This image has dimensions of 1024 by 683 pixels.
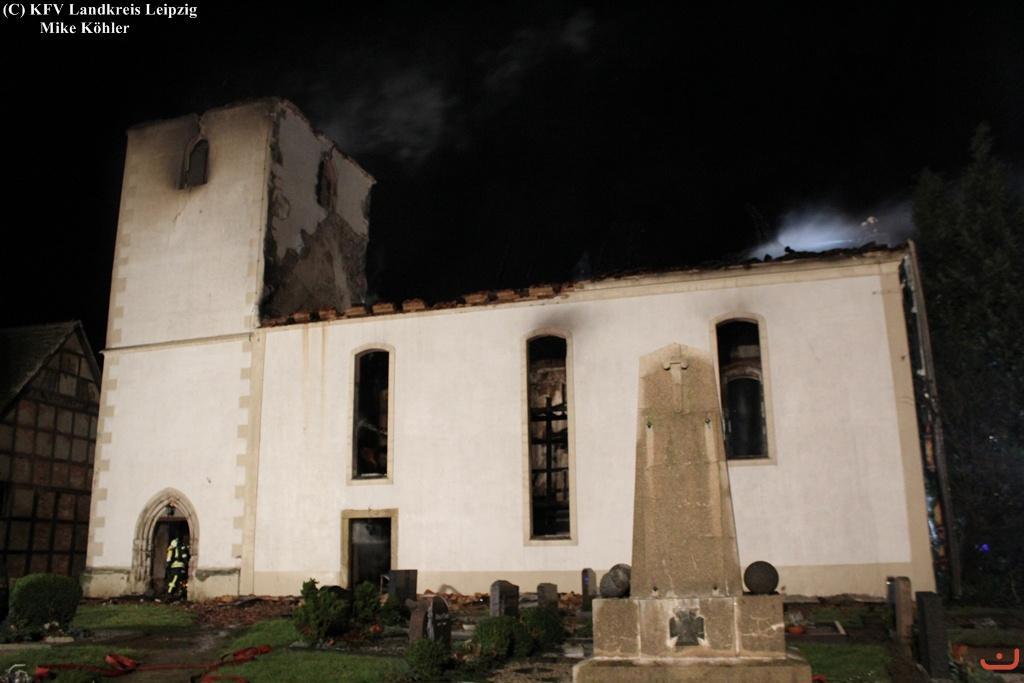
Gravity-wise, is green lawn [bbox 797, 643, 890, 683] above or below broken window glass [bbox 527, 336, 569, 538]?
below

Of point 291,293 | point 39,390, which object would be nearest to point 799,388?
point 291,293

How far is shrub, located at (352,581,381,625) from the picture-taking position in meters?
12.5

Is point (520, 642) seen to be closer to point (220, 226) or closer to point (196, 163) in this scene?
point (220, 226)

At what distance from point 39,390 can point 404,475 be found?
11.3 metres

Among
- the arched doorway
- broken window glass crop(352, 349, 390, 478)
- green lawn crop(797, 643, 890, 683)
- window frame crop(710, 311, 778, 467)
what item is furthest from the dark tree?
the arched doorway

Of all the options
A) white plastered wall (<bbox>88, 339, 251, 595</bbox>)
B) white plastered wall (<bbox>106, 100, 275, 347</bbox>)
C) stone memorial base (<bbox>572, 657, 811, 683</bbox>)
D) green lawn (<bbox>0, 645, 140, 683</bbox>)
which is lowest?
green lawn (<bbox>0, 645, 140, 683</bbox>)

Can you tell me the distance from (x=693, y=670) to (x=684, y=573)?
2.36 feet

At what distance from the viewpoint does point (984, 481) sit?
19.9 m

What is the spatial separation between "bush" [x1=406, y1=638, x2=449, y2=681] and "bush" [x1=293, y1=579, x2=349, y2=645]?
8.54 feet

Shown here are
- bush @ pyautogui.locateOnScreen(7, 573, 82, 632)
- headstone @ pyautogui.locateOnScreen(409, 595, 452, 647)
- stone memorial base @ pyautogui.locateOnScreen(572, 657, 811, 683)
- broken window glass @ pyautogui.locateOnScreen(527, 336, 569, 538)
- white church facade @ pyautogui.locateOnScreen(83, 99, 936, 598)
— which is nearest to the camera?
stone memorial base @ pyautogui.locateOnScreen(572, 657, 811, 683)

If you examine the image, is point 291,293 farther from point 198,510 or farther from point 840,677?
point 840,677

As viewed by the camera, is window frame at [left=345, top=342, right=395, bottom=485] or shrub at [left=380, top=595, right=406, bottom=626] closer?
shrub at [left=380, top=595, right=406, bottom=626]

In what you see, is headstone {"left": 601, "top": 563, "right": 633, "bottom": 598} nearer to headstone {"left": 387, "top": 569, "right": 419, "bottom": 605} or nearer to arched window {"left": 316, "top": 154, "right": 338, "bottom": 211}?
headstone {"left": 387, "top": 569, "right": 419, "bottom": 605}

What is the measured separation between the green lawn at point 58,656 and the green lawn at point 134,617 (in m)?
2.75
